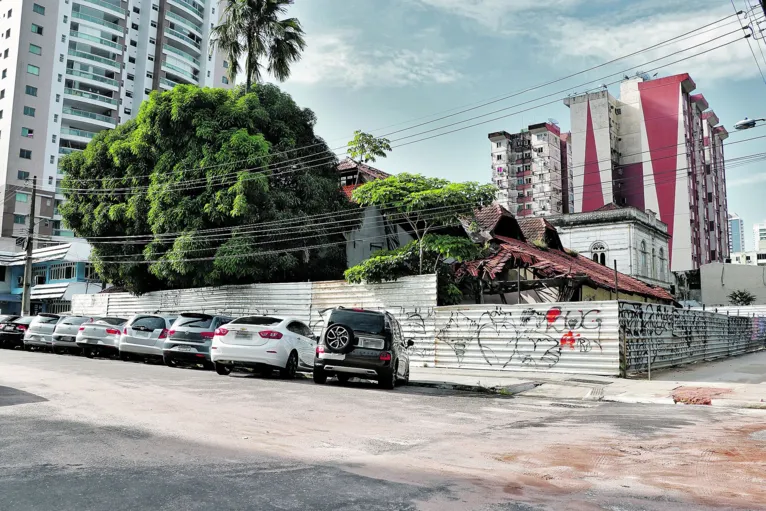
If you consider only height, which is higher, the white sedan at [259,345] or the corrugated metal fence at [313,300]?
the corrugated metal fence at [313,300]

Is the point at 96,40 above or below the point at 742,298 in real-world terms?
above

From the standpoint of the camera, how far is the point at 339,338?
12688mm

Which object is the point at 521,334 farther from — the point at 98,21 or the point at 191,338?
the point at 98,21

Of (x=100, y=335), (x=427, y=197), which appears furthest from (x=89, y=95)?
(x=427, y=197)

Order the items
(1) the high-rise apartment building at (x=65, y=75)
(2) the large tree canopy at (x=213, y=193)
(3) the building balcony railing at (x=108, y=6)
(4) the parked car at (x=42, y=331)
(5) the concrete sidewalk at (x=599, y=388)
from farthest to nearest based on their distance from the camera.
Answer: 1. (3) the building balcony railing at (x=108, y=6)
2. (1) the high-rise apartment building at (x=65, y=75)
3. (2) the large tree canopy at (x=213, y=193)
4. (4) the parked car at (x=42, y=331)
5. (5) the concrete sidewalk at (x=599, y=388)

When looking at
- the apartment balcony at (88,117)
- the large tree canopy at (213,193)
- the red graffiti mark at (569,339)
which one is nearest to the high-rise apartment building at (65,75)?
the apartment balcony at (88,117)

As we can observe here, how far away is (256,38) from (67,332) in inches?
728

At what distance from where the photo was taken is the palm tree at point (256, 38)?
31.6 m

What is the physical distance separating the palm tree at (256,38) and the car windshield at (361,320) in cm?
2214

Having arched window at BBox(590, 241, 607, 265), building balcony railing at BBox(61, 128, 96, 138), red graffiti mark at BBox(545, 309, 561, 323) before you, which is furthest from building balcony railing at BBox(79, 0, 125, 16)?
red graffiti mark at BBox(545, 309, 561, 323)

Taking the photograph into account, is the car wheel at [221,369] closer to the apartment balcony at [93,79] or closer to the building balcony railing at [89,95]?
the building balcony railing at [89,95]

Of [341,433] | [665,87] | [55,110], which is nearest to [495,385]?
[341,433]

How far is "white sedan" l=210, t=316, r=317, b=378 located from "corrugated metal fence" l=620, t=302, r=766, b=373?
9060mm

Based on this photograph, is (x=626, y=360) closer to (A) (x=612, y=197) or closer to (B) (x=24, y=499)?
(B) (x=24, y=499)
